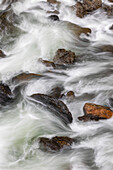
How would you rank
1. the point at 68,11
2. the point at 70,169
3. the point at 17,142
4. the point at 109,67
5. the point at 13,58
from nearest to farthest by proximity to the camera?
the point at 70,169
the point at 17,142
the point at 109,67
the point at 13,58
the point at 68,11

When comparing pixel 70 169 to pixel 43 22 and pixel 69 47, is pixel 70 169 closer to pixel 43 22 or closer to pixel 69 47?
pixel 69 47

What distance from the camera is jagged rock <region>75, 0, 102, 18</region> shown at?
759 centimetres

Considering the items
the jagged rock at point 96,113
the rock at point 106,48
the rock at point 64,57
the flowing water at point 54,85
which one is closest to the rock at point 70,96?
the flowing water at point 54,85

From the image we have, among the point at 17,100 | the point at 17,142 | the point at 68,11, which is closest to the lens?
the point at 17,142

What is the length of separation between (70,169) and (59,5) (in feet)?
23.5

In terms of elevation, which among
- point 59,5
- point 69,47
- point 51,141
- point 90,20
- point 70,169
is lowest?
point 70,169

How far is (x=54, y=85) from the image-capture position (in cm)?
468

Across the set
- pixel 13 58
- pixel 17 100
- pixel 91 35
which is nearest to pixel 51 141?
pixel 17 100

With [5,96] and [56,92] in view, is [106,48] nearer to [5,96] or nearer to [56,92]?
[56,92]

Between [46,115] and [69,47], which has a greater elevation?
[69,47]

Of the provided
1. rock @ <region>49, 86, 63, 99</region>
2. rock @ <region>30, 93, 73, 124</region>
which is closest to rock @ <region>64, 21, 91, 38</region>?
rock @ <region>49, 86, 63, 99</region>

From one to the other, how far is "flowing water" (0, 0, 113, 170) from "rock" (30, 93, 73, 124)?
0.34 ft

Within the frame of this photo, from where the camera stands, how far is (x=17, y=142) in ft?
11.8

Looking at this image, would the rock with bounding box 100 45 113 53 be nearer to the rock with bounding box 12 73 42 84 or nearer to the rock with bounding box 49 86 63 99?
the rock with bounding box 49 86 63 99
